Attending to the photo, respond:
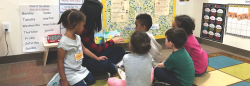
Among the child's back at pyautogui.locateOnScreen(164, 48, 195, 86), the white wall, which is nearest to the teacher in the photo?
the child's back at pyautogui.locateOnScreen(164, 48, 195, 86)

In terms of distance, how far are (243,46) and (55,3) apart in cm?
246

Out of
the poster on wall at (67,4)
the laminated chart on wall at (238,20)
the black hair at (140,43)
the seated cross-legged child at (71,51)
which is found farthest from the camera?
the laminated chart on wall at (238,20)

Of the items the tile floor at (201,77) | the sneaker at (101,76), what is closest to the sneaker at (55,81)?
the tile floor at (201,77)

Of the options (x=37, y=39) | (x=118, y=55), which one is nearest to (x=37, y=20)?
(x=37, y=39)

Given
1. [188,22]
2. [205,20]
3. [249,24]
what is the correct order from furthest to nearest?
[205,20] → [249,24] → [188,22]

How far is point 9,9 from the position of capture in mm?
1996

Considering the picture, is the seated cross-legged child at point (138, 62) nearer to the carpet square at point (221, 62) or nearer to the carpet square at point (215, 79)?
the carpet square at point (215, 79)

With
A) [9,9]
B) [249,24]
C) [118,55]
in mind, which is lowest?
[118,55]

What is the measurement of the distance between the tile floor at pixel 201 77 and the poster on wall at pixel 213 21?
1.87ft

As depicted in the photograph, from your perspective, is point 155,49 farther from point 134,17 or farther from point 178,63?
point 134,17

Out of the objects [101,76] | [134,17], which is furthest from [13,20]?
[134,17]

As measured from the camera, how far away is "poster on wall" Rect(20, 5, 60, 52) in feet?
6.84

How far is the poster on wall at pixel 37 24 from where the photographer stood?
2084 millimetres

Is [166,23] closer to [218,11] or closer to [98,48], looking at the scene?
[218,11]
